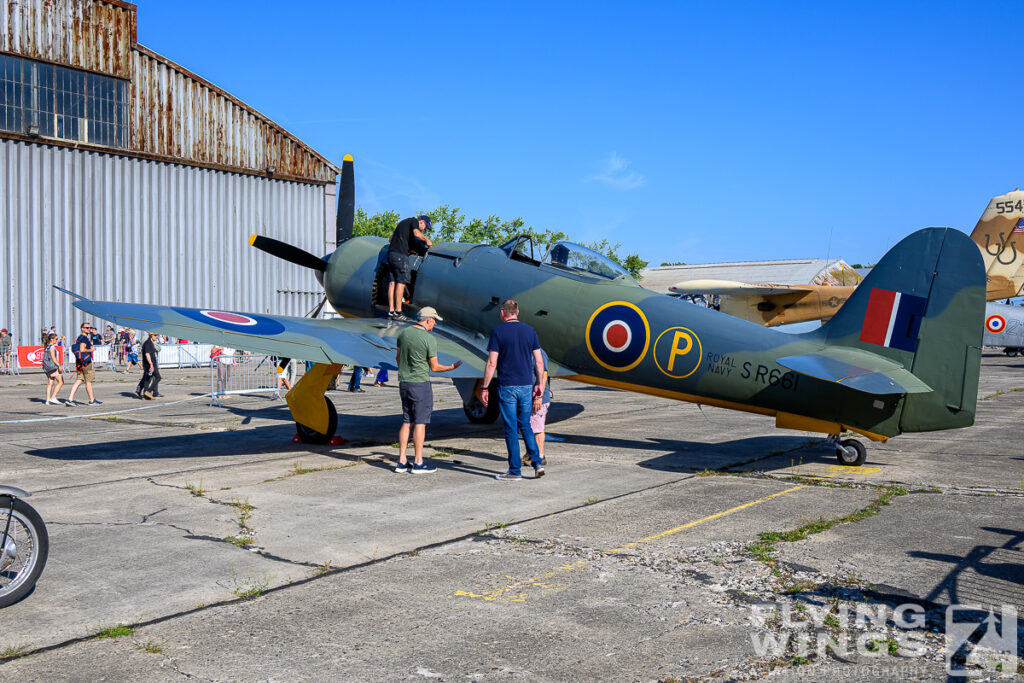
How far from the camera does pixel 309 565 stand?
17.4 ft

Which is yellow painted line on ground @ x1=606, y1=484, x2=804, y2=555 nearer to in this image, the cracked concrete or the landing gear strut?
the cracked concrete

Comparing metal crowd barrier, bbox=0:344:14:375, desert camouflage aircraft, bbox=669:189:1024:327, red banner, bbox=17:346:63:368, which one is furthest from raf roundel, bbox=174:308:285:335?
red banner, bbox=17:346:63:368

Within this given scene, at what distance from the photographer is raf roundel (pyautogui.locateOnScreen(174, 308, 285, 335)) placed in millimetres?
9559

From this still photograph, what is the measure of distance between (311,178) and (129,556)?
31724 millimetres

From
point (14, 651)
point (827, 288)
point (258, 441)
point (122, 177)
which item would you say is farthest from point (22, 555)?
point (122, 177)

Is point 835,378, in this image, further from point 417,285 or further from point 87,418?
point 87,418

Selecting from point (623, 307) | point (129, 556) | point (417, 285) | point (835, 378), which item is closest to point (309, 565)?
point (129, 556)

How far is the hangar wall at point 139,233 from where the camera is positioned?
28.5 meters

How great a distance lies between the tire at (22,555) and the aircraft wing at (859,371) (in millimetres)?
6437

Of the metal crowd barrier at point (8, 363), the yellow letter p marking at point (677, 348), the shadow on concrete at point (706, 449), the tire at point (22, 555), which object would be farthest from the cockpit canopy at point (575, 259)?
the metal crowd barrier at point (8, 363)

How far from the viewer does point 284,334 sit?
984 centimetres

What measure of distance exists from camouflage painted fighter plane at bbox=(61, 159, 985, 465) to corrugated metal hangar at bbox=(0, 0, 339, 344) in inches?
850

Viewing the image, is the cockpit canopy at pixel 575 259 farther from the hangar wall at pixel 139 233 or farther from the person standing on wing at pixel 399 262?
the hangar wall at pixel 139 233

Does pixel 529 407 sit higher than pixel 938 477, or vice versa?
pixel 529 407
